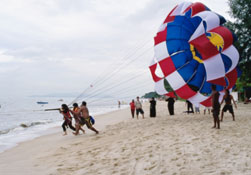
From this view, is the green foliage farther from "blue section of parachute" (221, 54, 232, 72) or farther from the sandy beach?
the sandy beach

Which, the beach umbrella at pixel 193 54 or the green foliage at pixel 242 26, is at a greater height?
the green foliage at pixel 242 26

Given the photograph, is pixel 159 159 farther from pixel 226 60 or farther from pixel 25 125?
pixel 25 125

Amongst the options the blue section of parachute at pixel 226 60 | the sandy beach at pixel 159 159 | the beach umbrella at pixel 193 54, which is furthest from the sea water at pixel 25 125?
the blue section of parachute at pixel 226 60

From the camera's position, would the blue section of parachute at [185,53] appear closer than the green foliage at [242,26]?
Yes

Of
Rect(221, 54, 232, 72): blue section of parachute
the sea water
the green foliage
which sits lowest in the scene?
the sea water

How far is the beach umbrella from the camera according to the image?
7824 millimetres

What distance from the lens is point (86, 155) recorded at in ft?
17.3

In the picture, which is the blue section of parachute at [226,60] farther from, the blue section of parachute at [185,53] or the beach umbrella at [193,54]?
the blue section of parachute at [185,53]

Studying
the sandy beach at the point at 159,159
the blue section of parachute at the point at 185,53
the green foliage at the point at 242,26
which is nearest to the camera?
the sandy beach at the point at 159,159

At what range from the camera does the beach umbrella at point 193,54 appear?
7.82 m

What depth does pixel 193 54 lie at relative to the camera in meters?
10.2

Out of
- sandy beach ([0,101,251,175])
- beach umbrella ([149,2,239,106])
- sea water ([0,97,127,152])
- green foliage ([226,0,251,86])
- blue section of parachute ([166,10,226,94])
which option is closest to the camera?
sandy beach ([0,101,251,175])

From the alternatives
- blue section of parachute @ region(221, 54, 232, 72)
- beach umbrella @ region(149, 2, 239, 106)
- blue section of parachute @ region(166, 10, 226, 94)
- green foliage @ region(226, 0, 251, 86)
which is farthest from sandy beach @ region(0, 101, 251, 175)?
green foliage @ region(226, 0, 251, 86)

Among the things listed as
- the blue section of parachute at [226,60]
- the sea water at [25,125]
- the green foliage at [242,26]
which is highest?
the green foliage at [242,26]
